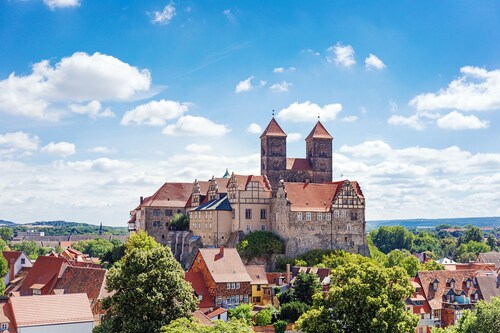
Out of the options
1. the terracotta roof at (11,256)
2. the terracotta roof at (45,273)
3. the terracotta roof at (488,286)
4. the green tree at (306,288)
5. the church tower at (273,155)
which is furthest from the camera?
the church tower at (273,155)

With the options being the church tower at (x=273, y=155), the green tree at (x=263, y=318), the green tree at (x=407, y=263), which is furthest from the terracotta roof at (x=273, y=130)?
the green tree at (x=263, y=318)

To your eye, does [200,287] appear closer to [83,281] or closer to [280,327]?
[280,327]

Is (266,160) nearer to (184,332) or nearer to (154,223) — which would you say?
(154,223)

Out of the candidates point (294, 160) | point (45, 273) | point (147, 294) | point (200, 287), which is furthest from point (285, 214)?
point (147, 294)

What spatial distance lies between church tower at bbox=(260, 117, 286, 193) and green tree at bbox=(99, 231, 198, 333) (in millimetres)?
54318

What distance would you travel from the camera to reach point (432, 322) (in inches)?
2869

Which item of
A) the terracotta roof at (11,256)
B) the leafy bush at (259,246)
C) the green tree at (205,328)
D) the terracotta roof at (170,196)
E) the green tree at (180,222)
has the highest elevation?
the terracotta roof at (170,196)

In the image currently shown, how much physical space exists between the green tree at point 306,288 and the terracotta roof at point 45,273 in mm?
25006

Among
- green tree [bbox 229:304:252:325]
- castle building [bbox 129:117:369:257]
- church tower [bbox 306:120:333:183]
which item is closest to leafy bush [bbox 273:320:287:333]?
green tree [bbox 229:304:252:325]

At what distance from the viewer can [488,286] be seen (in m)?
79.4

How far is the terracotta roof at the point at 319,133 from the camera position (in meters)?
104

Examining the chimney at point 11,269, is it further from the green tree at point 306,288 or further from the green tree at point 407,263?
the green tree at point 407,263

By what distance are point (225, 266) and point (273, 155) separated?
34.4 metres

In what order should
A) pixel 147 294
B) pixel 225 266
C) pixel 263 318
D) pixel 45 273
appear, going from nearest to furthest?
pixel 147 294 < pixel 263 318 < pixel 225 266 < pixel 45 273
